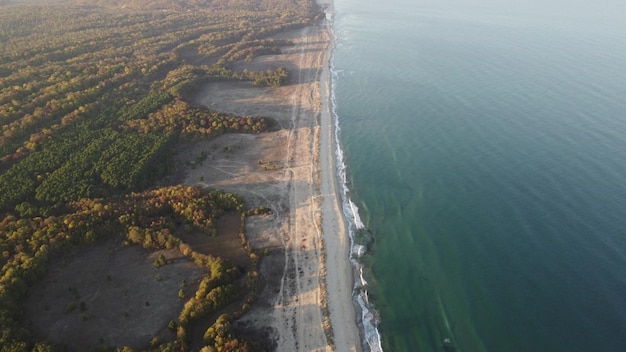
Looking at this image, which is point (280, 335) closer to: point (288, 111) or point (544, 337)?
point (544, 337)

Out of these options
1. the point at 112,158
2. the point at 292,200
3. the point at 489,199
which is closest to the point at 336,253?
the point at 292,200

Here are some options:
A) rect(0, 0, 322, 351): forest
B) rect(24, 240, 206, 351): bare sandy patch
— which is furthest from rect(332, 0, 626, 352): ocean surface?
rect(24, 240, 206, 351): bare sandy patch

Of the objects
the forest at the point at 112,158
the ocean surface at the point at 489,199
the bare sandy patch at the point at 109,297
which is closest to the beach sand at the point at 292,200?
the forest at the point at 112,158

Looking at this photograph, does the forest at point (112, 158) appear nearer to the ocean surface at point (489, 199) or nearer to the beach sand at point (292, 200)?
the beach sand at point (292, 200)

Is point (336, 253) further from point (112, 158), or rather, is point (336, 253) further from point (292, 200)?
point (112, 158)

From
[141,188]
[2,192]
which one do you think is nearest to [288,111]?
[141,188]

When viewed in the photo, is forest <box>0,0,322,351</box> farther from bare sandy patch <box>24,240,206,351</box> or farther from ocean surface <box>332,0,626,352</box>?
ocean surface <box>332,0,626,352</box>
